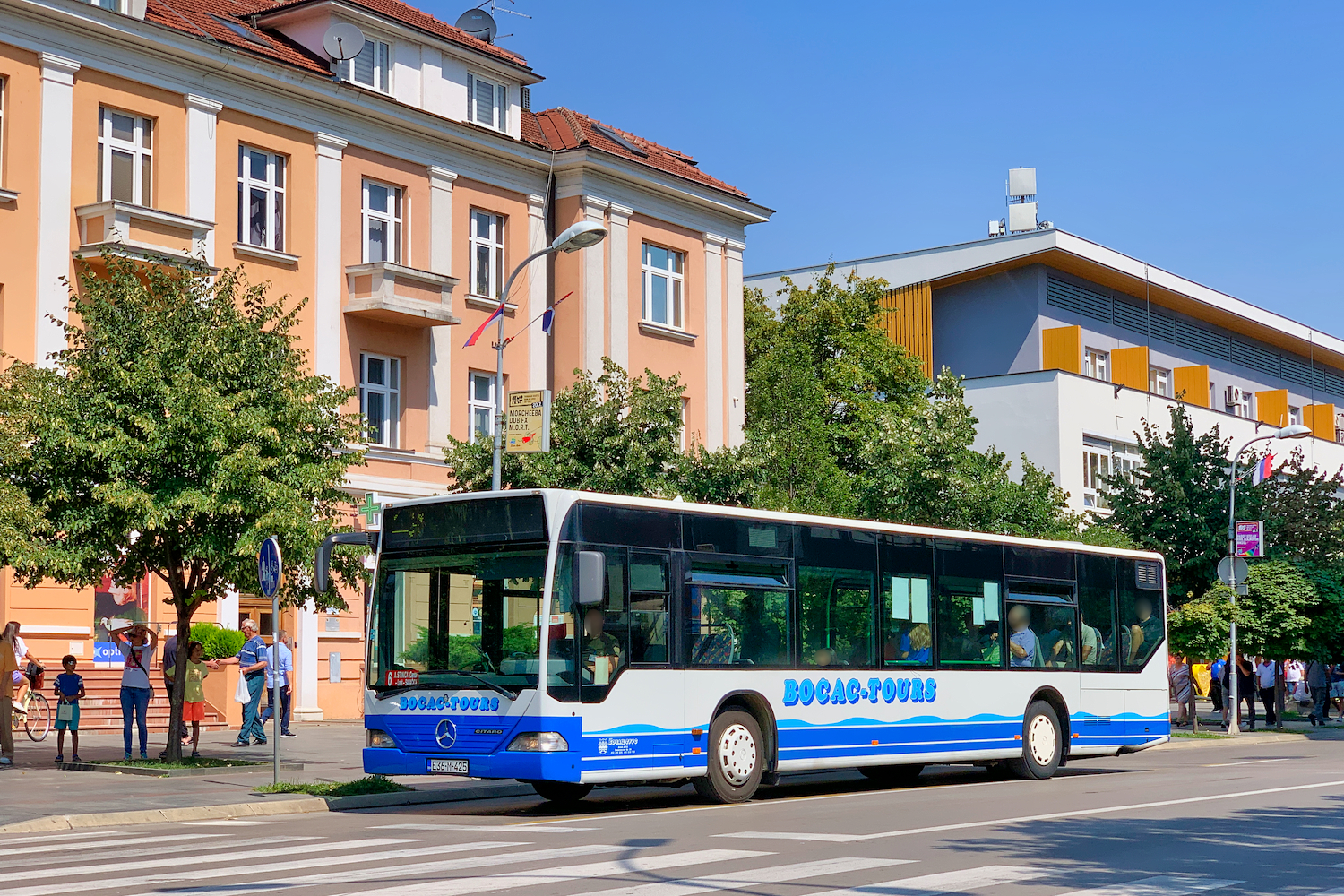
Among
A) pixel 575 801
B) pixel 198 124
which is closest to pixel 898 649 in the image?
pixel 575 801

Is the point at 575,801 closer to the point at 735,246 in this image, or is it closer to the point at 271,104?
the point at 271,104

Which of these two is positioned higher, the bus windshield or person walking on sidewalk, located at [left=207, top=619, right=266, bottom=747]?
the bus windshield

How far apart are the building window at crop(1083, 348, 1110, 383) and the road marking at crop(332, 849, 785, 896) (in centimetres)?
4648

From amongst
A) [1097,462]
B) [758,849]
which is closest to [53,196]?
[758,849]

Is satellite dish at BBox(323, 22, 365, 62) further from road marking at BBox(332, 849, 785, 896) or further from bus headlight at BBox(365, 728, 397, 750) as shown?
road marking at BBox(332, 849, 785, 896)

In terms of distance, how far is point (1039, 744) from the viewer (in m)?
19.7

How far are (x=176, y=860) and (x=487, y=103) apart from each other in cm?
2629

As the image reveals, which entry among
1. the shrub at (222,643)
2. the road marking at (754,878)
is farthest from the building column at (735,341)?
the road marking at (754,878)

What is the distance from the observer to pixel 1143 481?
1538 inches

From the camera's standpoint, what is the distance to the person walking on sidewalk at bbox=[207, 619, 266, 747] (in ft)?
76.7

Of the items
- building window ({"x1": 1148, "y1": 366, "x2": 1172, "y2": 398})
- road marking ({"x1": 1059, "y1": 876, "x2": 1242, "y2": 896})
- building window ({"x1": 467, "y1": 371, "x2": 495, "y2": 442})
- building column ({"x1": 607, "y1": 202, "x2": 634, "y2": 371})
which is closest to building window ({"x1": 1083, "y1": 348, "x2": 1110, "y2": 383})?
building window ({"x1": 1148, "y1": 366, "x2": 1172, "y2": 398})

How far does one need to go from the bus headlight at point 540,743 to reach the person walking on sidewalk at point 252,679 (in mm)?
10165

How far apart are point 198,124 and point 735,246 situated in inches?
591

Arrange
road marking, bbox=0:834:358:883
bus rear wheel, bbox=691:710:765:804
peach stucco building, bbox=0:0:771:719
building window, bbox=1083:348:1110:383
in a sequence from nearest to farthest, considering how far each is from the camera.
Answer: road marking, bbox=0:834:358:883 < bus rear wheel, bbox=691:710:765:804 < peach stucco building, bbox=0:0:771:719 < building window, bbox=1083:348:1110:383
